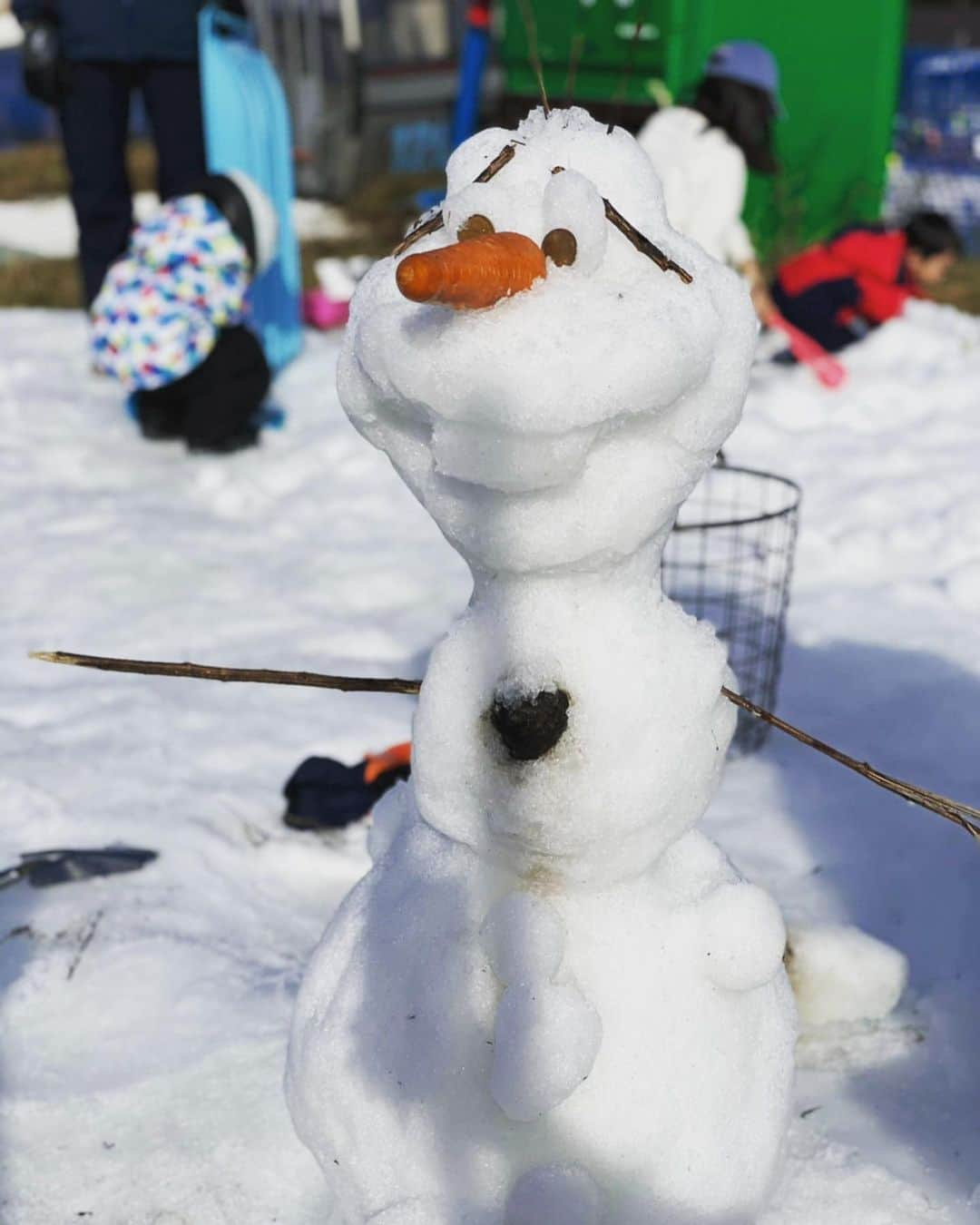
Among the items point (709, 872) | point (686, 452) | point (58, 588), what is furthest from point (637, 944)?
point (58, 588)

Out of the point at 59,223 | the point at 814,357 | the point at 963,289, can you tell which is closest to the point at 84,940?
the point at 814,357

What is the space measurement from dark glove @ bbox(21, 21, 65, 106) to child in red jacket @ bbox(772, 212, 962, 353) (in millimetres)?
2981

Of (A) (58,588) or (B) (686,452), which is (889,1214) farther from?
(A) (58,588)

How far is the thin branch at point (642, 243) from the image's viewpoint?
1.18 metres

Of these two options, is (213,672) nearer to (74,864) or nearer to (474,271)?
(474,271)

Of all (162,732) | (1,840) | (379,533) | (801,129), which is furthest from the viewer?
(801,129)

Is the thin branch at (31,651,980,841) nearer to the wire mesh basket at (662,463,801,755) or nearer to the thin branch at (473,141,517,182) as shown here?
the thin branch at (473,141,517,182)

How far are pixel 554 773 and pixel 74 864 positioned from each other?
1.28 meters

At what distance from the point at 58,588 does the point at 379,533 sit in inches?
37.4

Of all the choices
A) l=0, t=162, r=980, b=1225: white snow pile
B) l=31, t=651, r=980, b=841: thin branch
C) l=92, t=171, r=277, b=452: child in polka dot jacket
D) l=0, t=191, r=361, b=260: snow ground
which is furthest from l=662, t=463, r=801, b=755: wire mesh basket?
l=0, t=191, r=361, b=260: snow ground

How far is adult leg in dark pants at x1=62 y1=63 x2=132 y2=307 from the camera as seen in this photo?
15.5 feet

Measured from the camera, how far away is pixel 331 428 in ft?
15.5

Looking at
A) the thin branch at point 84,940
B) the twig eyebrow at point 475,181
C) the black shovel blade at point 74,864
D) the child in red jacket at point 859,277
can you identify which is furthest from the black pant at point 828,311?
the twig eyebrow at point 475,181

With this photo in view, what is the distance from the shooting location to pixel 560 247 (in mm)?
1140
